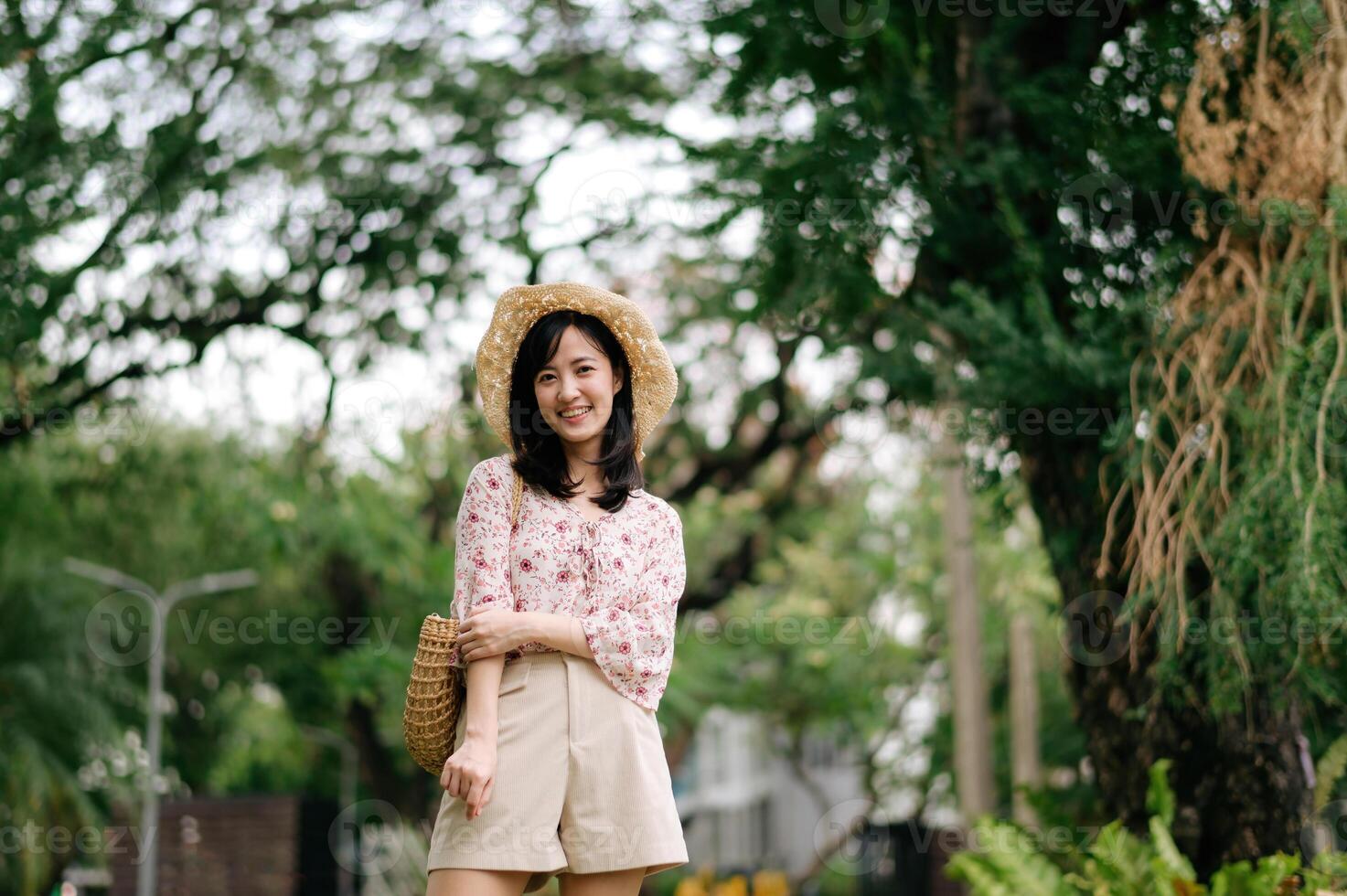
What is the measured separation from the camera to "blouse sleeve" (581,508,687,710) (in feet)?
9.77

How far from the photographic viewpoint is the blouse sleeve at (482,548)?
2.99 m

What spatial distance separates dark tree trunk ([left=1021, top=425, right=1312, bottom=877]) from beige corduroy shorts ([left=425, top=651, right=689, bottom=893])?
2913 mm

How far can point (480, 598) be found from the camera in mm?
2975

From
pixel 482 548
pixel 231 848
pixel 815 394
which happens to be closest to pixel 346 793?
pixel 231 848

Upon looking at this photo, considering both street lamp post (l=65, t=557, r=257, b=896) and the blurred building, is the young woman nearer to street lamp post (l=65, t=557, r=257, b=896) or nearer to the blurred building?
street lamp post (l=65, t=557, r=257, b=896)

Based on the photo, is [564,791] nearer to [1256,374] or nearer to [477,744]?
[477,744]

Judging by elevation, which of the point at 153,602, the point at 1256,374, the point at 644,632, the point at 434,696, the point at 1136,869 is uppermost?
the point at 153,602

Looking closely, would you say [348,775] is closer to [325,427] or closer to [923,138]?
[325,427]

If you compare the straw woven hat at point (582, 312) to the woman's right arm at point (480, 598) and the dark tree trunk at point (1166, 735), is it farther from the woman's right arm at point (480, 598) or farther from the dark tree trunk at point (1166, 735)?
the dark tree trunk at point (1166, 735)

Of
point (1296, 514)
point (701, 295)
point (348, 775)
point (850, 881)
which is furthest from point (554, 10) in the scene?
point (348, 775)

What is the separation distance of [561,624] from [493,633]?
15 centimetres

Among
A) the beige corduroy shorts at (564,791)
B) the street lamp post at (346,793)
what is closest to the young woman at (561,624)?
the beige corduroy shorts at (564,791)

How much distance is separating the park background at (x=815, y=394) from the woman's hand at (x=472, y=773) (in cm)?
278


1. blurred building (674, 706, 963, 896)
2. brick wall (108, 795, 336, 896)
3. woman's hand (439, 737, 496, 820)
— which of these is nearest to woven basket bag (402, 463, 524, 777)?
woman's hand (439, 737, 496, 820)
